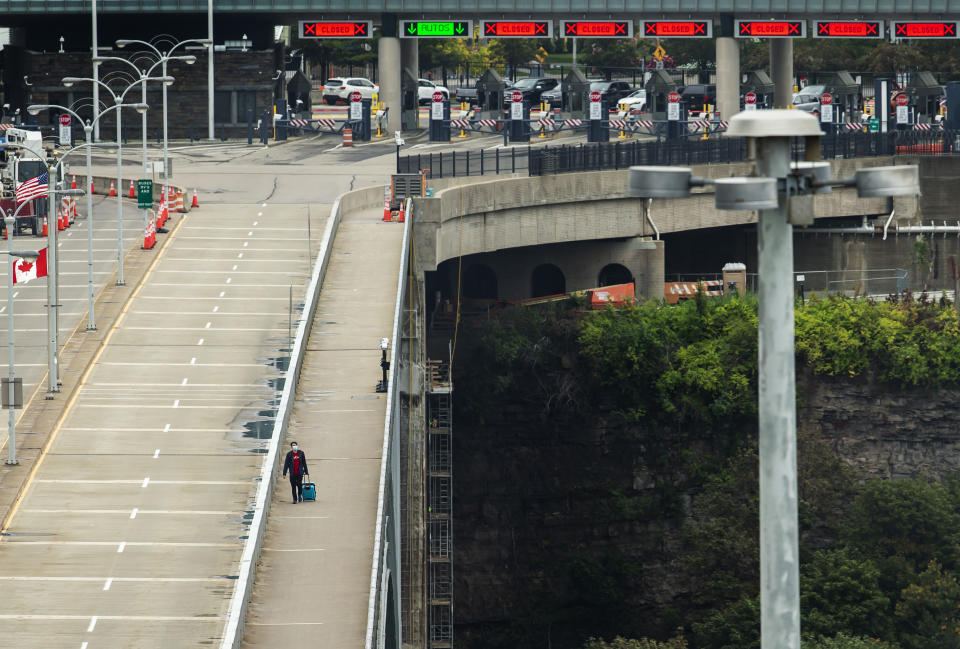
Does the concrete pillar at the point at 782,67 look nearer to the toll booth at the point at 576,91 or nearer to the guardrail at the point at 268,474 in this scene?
the toll booth at the point at 576,91

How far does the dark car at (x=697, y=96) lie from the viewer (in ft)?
362

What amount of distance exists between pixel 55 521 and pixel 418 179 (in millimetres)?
29721

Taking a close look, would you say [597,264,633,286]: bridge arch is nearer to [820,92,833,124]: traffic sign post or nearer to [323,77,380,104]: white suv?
[820,92,833,124]: traffic sign post

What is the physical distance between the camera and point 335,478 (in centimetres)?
4038

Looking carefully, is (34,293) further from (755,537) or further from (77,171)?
(755,537)

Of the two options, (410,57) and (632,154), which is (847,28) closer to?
(410,57)

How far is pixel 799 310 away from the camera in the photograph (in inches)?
2697

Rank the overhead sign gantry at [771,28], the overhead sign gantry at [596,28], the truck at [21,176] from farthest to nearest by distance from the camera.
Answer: the overhead sign gantry at [596,28], the overhead sign gantry at [771,28], the truck at [21,176]

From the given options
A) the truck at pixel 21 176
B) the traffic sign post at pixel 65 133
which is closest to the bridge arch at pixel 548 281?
the truck at pixel 21 176

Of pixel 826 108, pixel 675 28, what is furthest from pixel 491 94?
pixel 826 108

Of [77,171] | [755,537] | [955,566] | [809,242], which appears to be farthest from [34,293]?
[809,242]

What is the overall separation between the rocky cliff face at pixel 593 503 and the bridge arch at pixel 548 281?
30.2 feet

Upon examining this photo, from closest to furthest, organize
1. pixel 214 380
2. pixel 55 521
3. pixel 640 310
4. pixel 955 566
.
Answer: pixel 55 521, pixel 214 380, pixel 955 566, pixel 640 310

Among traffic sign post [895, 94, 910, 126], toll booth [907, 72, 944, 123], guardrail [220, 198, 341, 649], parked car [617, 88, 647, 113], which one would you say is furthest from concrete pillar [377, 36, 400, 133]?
guardrail [220, 198, 341, 649]
